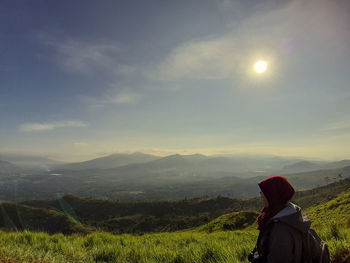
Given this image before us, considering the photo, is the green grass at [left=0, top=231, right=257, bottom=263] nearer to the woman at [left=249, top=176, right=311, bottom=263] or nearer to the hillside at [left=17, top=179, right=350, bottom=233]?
the woman at [left=249, top=176, right=311, bottom=263]

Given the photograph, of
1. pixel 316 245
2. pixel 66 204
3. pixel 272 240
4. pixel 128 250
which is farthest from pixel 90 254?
pixel 66 204

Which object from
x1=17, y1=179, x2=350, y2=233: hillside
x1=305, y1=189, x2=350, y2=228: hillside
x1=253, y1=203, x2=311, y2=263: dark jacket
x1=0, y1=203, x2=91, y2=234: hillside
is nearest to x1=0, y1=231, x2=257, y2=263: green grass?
x1=253, y1=203, x2=311, y2=263: dark jacket

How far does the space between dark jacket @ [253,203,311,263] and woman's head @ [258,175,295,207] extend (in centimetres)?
22

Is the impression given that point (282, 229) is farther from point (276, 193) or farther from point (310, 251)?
point (310, 251)

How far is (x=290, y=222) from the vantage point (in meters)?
2.71

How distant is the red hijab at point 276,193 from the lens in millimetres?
3076

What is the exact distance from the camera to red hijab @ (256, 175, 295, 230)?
3.08 meters

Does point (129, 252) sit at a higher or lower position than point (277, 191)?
lower

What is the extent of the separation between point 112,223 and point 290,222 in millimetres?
114594

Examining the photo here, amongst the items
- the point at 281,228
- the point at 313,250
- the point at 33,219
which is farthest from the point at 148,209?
the point at 281,228

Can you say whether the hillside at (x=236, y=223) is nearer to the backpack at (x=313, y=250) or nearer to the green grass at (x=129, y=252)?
the green grass at (x=129, y=252)

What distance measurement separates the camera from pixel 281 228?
2756mm

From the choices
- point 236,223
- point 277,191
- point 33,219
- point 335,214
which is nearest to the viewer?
point 277,191

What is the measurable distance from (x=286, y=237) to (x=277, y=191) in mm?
635
